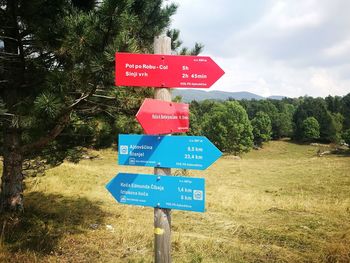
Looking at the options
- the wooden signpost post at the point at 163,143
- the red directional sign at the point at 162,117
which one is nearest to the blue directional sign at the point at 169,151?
the wooden signpost post at the point at 163,143

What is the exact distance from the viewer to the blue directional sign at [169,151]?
3266 millimetres

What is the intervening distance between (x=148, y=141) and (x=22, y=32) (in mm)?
4061

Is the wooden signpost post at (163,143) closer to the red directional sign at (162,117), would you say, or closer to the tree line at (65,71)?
the red directional sign at (162,117)

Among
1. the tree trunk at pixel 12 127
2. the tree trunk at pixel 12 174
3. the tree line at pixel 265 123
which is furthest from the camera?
the tree line at pixel 265 123

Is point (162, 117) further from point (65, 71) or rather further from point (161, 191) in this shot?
point (65, 71)

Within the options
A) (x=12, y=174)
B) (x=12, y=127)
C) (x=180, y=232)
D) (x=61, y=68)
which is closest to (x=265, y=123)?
(x=180, y=232)

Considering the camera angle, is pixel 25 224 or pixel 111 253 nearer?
pixel 111 253

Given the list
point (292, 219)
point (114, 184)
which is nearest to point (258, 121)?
point (292, 219)

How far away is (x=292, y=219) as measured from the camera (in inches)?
340

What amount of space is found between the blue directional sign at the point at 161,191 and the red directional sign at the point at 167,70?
1.01 m

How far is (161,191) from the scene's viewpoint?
3.40 m

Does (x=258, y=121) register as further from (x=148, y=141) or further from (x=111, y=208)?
(x=148, y=141)

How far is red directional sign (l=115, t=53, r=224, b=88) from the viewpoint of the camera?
11.2ft

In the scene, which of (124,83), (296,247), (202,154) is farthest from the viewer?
(296,247)
